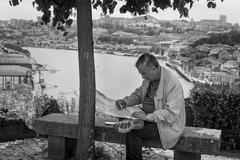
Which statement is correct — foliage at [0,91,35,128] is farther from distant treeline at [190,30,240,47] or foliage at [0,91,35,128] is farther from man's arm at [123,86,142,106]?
distant treeline at [190,30,240,47]

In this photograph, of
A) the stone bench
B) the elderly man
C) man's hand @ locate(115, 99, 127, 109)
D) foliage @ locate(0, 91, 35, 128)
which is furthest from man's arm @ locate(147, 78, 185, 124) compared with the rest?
foliage @ locate(0, 91, 35, 128)

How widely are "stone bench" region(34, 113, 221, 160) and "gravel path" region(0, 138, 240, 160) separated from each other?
0.27 m

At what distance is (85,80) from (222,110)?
245cm

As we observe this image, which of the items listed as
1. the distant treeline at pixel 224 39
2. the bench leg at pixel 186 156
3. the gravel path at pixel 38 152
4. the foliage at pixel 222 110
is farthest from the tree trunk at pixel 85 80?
the distant treeline at pixel 224 39

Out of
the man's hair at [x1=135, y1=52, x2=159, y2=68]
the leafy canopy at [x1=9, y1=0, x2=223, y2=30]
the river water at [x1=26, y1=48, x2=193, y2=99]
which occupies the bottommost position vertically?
the river water at [x1=26, y1=48, x2=193, y2=99]

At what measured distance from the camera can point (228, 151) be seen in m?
5.36

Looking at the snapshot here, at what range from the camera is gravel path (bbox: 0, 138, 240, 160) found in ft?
14.1

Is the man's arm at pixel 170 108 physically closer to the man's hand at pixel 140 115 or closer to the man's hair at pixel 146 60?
the man's hand at pixel 140 115

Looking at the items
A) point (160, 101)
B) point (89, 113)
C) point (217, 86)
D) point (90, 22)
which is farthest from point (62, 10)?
point (217, 86)

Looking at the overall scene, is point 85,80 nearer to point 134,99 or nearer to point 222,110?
point 134,99

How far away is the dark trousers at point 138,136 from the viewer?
3.51 metres

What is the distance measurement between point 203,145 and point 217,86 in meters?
2.39

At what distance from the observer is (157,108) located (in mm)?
3432

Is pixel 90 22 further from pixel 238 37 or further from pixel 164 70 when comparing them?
pixel 238 37
